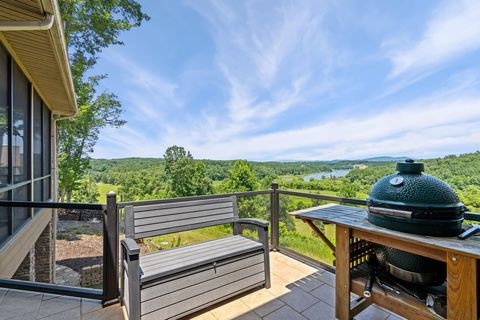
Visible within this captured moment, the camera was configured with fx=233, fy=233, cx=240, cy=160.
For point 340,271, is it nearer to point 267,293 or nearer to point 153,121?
point 267,293

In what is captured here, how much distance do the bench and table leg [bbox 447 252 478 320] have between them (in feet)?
5.03

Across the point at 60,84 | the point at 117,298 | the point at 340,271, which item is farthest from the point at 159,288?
the point at 60,84

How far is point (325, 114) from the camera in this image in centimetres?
1700

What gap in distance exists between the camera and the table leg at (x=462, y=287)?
1.25 metres

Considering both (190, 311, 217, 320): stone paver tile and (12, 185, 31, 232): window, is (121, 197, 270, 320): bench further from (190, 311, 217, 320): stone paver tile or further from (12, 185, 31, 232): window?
(12, 185, 31, 232): window

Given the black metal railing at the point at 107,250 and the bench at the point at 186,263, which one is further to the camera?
the black metal railing at the point at 107,250

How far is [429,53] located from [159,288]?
321 inches

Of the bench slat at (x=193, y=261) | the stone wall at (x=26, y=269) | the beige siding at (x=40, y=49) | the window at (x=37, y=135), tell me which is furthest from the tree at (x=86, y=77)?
the bench slat at (x=193, y=261)

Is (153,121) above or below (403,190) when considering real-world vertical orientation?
above

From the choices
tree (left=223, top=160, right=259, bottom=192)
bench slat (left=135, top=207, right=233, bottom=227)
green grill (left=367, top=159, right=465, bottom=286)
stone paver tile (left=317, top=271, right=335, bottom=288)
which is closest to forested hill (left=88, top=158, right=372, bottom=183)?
tree (left=223, top=160, right=259, bottom=192)

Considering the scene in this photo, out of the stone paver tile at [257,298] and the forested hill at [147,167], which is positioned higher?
the forested hill at [147,167]

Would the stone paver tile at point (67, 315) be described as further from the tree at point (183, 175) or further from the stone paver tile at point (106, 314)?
the tree at point (183, 175)

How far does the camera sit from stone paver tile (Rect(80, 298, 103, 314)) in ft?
7.09

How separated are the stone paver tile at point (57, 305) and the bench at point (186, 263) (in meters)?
0.50
